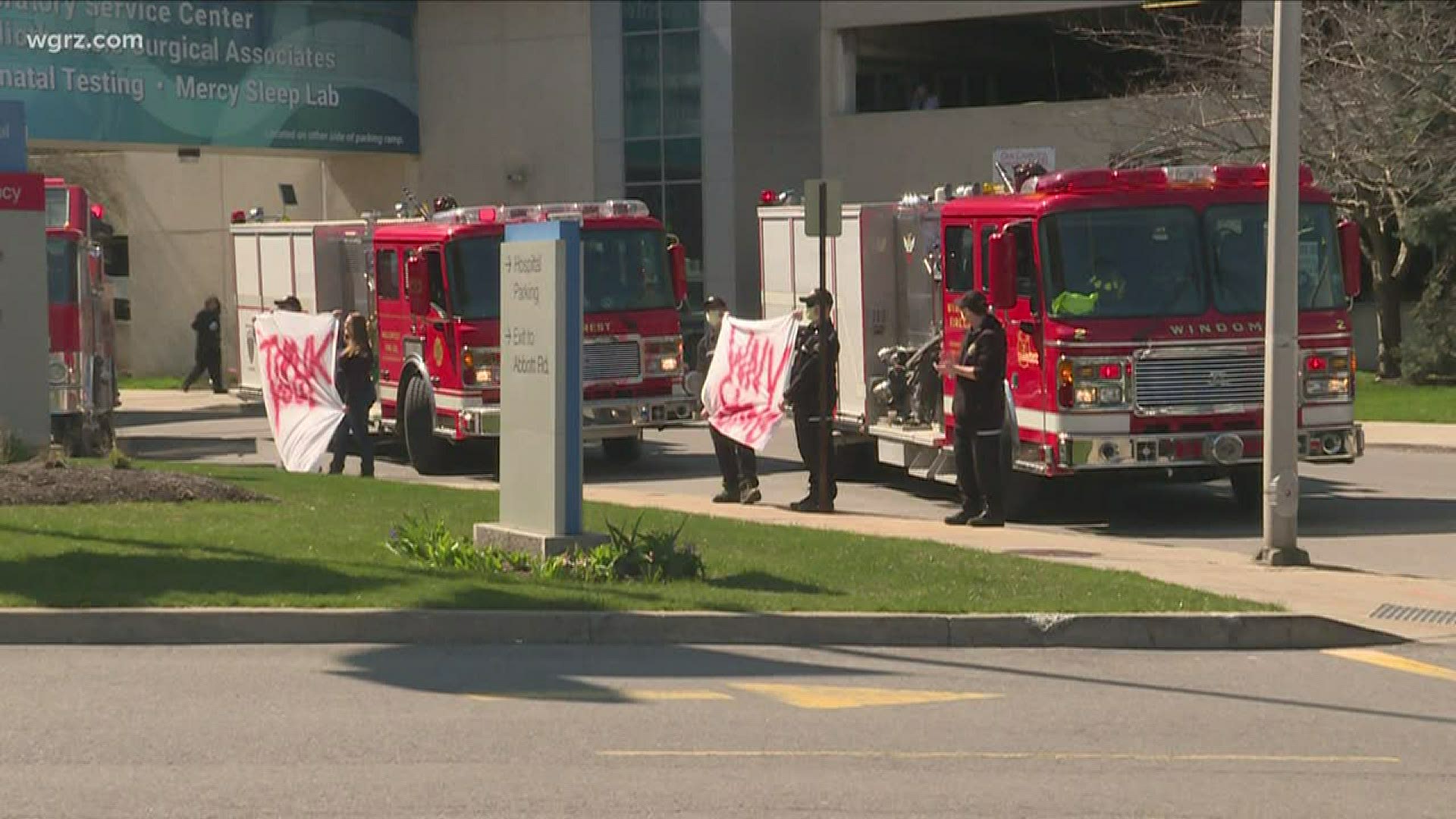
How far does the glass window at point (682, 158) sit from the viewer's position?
1702 inches

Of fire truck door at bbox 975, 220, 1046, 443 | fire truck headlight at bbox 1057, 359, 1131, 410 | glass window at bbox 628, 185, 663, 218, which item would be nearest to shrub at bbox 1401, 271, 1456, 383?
glass window at bbox 628, 185, 663, 218

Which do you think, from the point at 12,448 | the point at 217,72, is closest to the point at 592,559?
the point at 12,448

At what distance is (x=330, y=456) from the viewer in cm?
2608

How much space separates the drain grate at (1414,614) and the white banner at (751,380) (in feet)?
24.9

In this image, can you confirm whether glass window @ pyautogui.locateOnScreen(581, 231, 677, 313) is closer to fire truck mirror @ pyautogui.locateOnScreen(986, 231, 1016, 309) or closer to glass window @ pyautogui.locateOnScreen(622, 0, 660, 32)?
fire truck mirror @ pyautogui.locateOnScreen(986, 231, 1016, 309)

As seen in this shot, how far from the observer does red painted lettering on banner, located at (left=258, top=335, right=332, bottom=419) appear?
23.5 meters

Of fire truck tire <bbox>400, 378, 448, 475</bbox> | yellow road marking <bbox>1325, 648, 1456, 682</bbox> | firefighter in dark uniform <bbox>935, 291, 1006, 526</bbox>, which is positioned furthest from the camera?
fire truck tire <bbox>400, 378, 448, 475</bbox>

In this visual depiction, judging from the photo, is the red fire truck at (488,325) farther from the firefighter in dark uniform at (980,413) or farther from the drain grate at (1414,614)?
the drain grate at (1414,614)

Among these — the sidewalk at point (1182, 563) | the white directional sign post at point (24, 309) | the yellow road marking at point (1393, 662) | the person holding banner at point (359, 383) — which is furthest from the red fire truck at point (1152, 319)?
the white directional sign post at point (24, 309)

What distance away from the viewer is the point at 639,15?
43812 mm

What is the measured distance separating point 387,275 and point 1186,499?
9486 millimetres

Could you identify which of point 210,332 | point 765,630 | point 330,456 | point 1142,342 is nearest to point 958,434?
point 1142,342

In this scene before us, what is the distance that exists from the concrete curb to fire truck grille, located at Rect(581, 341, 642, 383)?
1131 cm

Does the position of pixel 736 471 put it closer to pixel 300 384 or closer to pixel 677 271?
pixel 677 271
